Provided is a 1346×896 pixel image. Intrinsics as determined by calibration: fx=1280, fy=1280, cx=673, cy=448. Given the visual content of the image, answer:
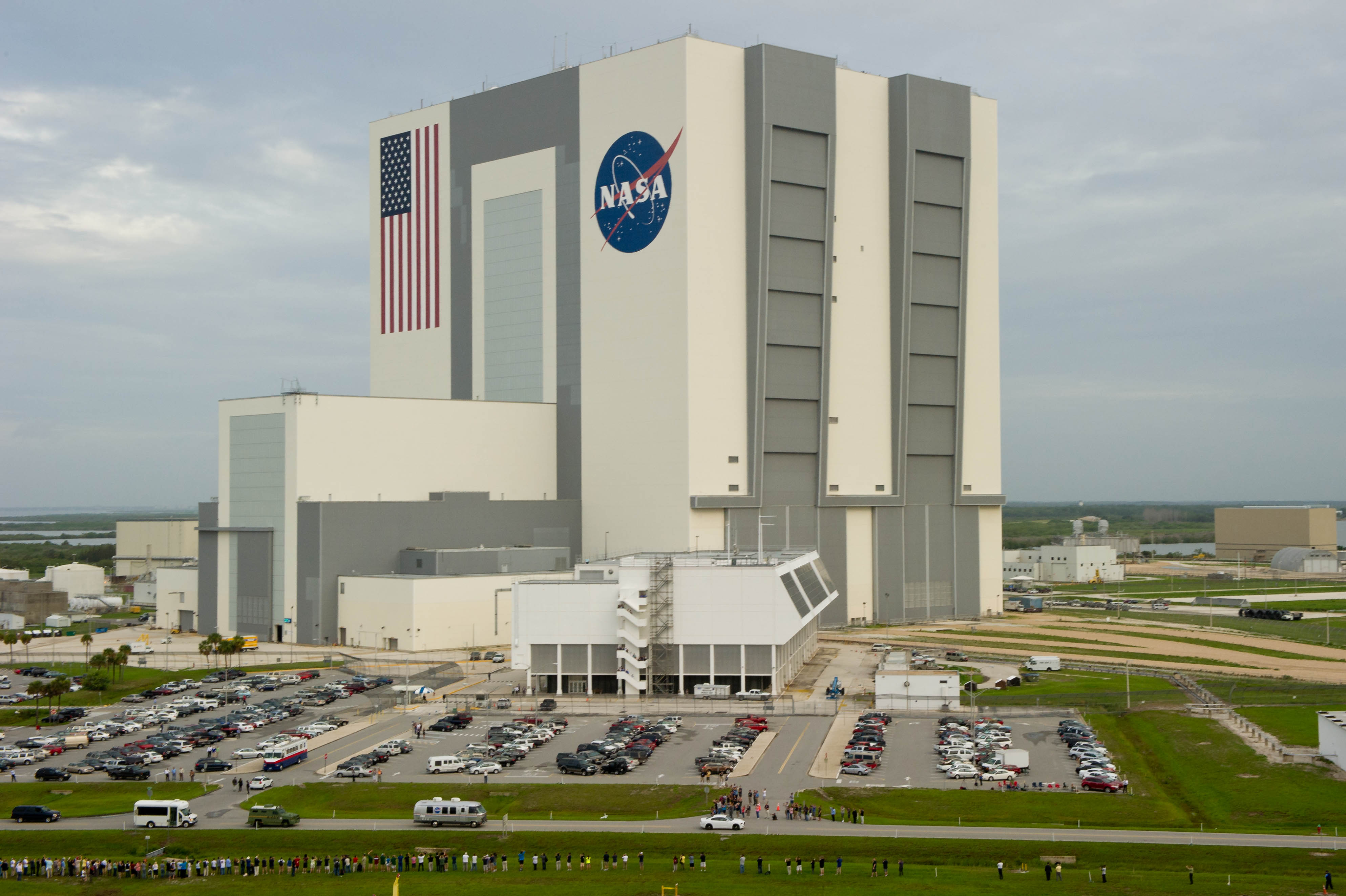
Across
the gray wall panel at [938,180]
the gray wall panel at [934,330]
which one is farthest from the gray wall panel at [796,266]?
the gray wall panel at [938,180]

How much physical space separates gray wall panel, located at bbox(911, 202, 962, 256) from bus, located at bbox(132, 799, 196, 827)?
89209 mm

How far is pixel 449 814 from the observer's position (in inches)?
2203

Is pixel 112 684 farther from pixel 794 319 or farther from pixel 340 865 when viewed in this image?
pixel 794 319

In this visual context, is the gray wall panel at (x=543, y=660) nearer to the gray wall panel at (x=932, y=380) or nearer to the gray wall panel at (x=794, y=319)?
the gray wall panel at (x=794, y=319)

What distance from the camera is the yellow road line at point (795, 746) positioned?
64.6 m

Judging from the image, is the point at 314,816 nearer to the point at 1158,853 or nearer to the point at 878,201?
the point at 1158,853

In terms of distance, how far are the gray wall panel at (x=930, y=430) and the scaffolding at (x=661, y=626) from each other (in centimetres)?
4740

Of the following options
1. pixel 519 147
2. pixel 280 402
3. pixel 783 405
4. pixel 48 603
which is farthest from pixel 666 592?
pixel 48 603

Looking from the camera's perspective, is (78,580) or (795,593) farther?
(78,580)

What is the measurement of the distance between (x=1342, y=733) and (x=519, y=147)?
93436 mm

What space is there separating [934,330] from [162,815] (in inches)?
3554

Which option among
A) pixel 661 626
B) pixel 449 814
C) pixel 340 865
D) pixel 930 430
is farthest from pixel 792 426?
pixel 340 865

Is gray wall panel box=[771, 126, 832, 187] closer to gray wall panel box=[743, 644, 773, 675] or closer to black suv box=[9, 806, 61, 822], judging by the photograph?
gray wall panel box=[743, 644, 773, 675]

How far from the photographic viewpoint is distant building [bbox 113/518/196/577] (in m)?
185
